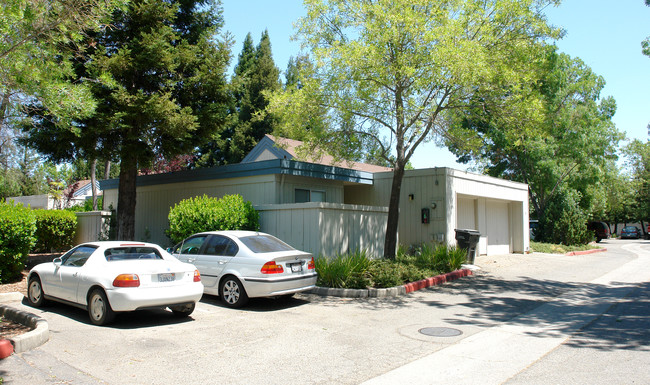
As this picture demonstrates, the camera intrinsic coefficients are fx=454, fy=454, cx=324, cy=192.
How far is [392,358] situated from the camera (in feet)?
20.2

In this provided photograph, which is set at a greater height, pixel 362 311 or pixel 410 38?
pixel 410 38

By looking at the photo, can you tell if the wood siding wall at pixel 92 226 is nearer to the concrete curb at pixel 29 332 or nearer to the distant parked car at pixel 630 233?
the concrete curb at pixel 29 332

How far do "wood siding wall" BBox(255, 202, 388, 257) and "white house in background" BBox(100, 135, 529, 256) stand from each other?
3cm

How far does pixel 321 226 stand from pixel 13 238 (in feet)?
24.3

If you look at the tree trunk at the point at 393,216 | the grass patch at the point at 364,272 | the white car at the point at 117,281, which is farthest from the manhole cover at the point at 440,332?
the tree trunk at the point at 393,216

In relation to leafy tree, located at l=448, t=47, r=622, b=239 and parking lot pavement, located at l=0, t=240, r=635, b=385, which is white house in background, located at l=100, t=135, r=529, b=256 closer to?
parking lot pavement, located at l=0, t=240, r=635, b=385

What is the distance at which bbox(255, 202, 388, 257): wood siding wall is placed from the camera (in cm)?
1263

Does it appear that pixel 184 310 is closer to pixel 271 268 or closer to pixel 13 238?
pixel 271 268

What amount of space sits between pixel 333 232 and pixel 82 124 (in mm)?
8016

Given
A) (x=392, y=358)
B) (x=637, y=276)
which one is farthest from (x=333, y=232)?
(x=637, y=276)

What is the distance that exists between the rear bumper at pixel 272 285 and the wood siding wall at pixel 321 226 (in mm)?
3059

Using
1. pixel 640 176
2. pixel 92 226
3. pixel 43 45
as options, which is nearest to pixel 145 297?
pixel 43 45

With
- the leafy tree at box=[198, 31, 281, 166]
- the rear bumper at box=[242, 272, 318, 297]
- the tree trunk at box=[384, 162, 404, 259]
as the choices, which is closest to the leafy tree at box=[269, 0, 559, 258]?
the tree trunk at box=[384, 162, 404, 259]

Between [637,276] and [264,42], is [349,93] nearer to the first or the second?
[637,276]
